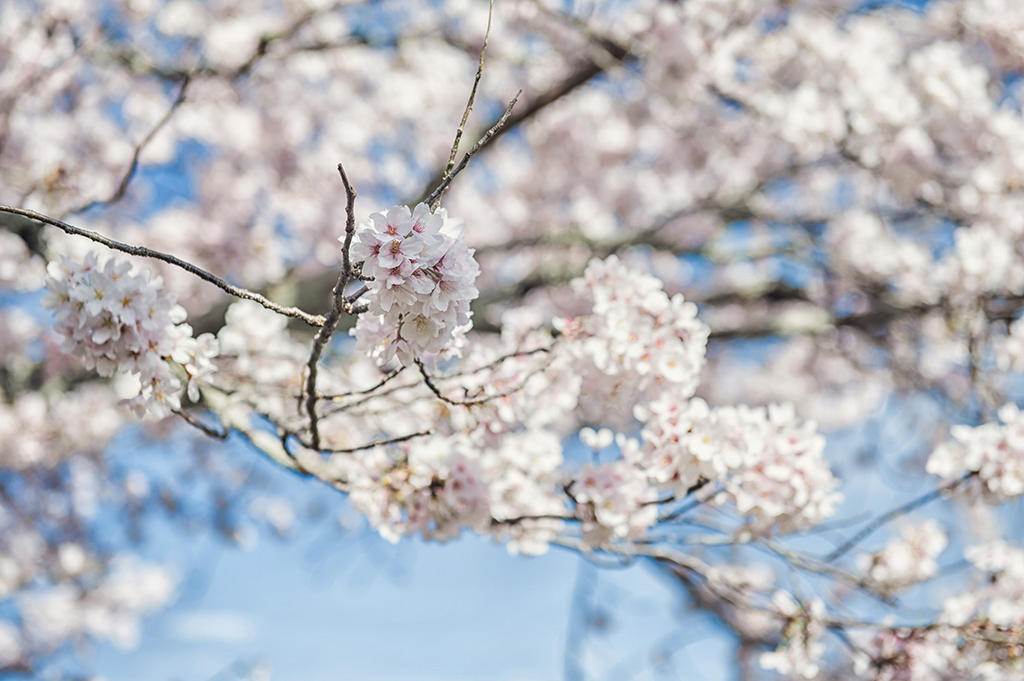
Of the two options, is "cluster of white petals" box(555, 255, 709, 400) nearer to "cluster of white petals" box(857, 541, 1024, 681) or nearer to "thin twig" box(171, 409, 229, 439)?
"thin twig" box(171, 409, 229, 439)

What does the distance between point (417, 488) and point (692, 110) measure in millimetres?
4274

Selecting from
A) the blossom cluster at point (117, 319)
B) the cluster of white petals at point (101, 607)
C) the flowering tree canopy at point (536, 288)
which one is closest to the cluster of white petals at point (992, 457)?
the flowering tree canopy at point (536, 288)

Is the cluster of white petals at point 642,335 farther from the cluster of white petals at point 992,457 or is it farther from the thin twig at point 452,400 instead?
the cluster of white petals at point 992,457

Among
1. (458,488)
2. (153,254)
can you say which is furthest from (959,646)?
(153,254)

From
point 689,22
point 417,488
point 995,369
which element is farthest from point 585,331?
point 689,22

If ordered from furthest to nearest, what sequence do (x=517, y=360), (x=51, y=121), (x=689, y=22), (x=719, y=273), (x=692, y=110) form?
(x=719, y=273) → (x=692, y=110) → (x=51, y=121) → (x=689, y=22) → (x=517, y=360)

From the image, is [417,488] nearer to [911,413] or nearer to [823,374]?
[911,413]

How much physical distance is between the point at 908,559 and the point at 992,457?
1.67 ft

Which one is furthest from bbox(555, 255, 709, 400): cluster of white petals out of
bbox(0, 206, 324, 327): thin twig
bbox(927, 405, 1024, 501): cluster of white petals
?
bbox(927, 405, 1024, 501): cluster of white petals

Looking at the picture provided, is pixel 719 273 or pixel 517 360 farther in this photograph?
pixel 719 273

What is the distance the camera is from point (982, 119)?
164 inches

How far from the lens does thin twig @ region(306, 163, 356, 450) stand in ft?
4.25

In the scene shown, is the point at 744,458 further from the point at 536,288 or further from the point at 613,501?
the point at 536,288

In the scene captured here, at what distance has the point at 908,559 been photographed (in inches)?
110
